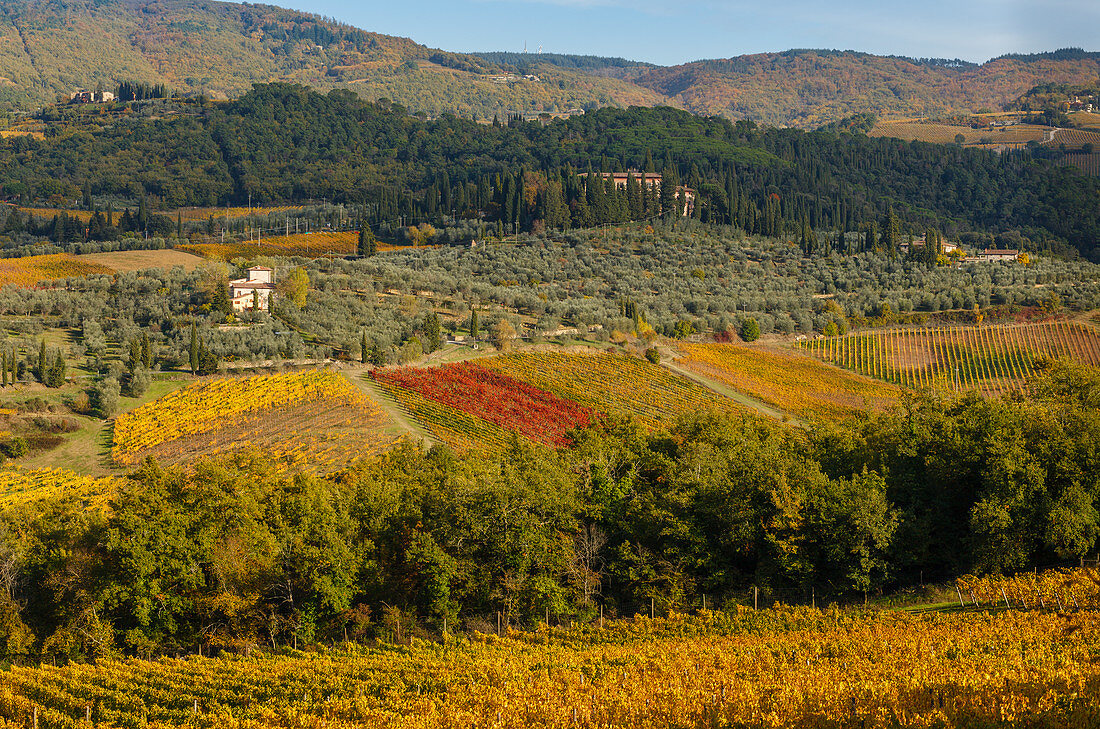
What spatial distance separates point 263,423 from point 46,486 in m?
10.6

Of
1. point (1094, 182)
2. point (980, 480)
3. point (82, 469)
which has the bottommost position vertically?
point (82, 469)

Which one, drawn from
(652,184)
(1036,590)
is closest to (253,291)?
(1036,590)

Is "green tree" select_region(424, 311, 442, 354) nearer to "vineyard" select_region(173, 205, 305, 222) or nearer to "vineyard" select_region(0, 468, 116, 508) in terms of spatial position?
"vineyard" select_region(0, 468, 116, 508)

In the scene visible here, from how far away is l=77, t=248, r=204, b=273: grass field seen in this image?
303 ft

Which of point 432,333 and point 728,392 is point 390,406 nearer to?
point 432,333

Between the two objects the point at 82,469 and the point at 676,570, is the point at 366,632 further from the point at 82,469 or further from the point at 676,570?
the point at 82,469

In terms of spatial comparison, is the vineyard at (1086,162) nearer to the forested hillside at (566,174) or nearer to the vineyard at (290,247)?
the forested hillside at (566,174)

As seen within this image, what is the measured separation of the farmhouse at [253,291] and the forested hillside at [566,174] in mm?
42696

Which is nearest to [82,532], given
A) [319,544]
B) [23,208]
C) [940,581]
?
[319,544]

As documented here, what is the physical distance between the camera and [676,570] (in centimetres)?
3203

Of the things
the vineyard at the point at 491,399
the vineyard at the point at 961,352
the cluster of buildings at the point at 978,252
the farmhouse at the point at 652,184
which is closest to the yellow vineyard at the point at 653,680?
the vineyard at the point at 491,399

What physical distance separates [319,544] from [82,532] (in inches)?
287

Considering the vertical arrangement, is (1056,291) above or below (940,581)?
above

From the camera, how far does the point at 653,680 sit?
21.0 metres
